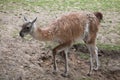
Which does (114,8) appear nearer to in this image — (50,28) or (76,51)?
(76,51)

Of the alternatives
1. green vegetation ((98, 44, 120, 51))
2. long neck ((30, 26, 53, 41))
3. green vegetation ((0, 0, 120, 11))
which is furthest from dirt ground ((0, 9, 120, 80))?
green vegetation ((0, 0, 120, 11))

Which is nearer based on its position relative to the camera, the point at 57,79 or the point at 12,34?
the point at 57,79

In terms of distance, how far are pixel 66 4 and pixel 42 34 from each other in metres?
5.26

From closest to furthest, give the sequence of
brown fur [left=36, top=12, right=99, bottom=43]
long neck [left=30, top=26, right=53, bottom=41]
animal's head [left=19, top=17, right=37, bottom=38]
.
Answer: animal's head [left=19, top=17, right=37, bottom=38], long neck [left=30, top=26, right=53, bottom=41], brown fur [left=36, top=12, right=99, bottom=43]

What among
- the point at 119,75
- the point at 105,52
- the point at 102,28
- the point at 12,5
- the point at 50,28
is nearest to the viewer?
the point at 50,28

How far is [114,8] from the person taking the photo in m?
10.9

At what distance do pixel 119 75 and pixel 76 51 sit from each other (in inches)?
45.2

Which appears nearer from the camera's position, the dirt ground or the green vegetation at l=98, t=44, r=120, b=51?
the dirt ground

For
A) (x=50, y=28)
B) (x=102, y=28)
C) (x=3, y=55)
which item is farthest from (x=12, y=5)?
(x=50, y=28)

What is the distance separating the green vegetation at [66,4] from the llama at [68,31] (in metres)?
3.72

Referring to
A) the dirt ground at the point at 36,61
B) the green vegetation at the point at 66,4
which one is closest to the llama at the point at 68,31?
the dirt ground at the point at 36,61

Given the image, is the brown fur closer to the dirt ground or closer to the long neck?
the long neck

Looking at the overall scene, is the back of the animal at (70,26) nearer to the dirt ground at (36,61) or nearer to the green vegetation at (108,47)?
the dirt ground at (36,61)

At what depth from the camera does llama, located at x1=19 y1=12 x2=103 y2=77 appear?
5.85 metres
